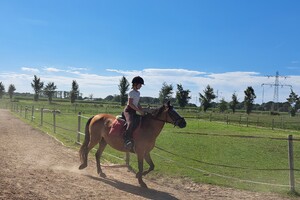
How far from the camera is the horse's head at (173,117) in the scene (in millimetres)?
6906

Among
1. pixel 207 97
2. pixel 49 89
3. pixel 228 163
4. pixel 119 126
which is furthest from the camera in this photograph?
pixel 49 89

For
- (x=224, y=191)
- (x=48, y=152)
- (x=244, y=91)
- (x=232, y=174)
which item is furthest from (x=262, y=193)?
(x=244, y=91)

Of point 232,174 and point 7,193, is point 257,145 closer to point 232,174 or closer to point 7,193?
point 232,174

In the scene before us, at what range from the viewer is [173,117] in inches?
277

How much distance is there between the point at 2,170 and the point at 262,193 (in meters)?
5.89

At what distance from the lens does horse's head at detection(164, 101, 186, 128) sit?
6906 millimetres

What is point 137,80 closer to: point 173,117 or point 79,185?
point 173,117

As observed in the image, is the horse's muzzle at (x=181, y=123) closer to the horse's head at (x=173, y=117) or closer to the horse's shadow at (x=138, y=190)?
the horse's head at (x=173, y=117)

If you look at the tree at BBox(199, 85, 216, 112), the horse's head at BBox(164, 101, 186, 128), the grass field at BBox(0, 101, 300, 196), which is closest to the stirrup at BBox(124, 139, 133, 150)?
the horse's head at BBox(164, 101, 186, 128)

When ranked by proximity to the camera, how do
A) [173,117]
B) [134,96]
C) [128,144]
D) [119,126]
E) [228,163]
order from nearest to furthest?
[173,117] → [128,144] → [134,96] → [119,126] → [228,163]

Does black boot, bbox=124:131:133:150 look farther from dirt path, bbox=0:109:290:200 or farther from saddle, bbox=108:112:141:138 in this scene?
dirt path, bbox=0:109:290:200

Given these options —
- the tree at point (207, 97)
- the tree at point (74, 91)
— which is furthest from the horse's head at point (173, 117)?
the tree at point (74, 91)

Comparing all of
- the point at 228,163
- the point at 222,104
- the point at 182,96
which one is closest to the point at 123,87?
the point at 182,96

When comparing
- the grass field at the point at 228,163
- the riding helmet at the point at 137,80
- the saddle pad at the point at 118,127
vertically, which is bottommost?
the grass field at the point at 228,163
